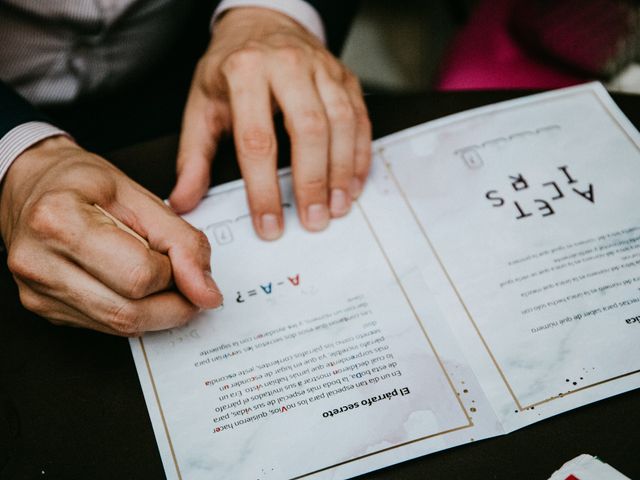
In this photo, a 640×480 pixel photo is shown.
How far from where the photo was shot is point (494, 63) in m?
0.96

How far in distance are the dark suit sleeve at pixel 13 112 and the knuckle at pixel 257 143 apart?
0.76ft

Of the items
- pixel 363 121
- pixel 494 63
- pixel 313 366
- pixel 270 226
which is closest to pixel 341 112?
pixel 363 121

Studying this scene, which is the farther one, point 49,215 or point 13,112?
point 13,112

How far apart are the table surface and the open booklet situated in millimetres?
13

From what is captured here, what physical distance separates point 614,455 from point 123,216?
0.46 metres

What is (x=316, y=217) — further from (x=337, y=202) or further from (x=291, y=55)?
(x=291, y=55)

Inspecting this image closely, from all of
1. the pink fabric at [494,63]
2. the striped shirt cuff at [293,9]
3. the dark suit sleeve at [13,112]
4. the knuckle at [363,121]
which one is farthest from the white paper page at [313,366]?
the pink fabric at [494,63]

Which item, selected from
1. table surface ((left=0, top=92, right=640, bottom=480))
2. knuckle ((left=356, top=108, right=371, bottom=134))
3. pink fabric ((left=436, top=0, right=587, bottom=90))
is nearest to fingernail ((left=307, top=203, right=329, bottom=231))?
knuckle ((left=356, top=108, right=371, bottom=134))

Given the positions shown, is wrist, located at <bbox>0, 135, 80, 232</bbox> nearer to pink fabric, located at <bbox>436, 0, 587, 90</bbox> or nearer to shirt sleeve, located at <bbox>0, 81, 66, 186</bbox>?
shirt sleeve, located at <bbox>0, 81, 66, 186</bbox>

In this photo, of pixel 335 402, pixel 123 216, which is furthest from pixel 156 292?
pixel 335 402

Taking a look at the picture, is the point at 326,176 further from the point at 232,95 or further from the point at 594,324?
the point at 594,324

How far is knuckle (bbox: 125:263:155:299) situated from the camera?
0.42 metres

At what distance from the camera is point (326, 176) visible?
0.56m

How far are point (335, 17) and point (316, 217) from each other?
0.39 meters
